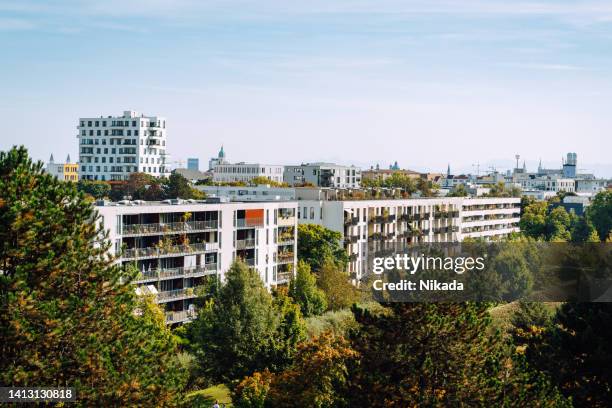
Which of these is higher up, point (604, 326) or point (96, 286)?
point (96, 286)

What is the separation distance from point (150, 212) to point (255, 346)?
2017 centimetres

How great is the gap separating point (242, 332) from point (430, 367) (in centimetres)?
2070

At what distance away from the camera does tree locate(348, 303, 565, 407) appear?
3306cm

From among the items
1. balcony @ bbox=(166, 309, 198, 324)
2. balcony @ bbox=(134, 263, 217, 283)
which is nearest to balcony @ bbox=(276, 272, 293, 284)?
balcony @ bbox=(134, 263, 217, 283)

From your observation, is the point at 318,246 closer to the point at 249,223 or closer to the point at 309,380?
the point at 249,223

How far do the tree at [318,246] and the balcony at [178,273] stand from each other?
55.6ft

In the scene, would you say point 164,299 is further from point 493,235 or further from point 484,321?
point 493,235

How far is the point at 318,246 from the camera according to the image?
295 feet

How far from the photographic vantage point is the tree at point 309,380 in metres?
38.7

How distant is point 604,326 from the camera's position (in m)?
38.9


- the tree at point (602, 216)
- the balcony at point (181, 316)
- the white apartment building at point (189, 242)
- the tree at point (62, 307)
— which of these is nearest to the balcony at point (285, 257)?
the white apartment building at point (189, 242)

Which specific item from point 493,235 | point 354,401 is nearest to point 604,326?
point 354,401

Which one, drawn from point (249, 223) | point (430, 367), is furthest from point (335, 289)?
point (430, 367)

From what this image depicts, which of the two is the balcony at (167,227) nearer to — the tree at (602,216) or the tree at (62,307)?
the tree at (62,307)
